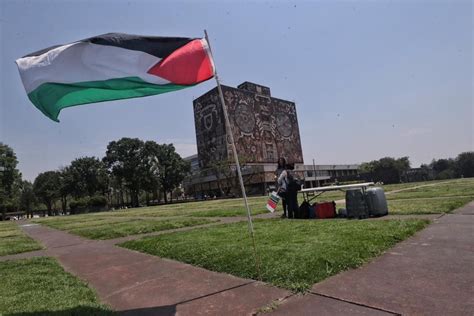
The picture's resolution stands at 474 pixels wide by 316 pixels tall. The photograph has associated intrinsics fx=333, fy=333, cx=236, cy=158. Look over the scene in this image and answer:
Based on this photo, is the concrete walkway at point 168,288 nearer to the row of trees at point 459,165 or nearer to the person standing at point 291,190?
the person standing at point 291,190

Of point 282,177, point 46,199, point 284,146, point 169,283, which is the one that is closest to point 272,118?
point 284,146

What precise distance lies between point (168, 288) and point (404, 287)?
9.10 feet

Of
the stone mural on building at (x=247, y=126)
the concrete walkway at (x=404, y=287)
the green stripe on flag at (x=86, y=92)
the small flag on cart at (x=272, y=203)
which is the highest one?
the stone mural on building at (x=247, y=126)

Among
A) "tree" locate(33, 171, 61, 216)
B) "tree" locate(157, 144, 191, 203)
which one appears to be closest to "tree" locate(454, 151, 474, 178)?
"tree" locate(157, 144, 191, 203)

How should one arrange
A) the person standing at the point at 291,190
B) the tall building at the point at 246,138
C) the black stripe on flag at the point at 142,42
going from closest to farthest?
the black stripe on flag at the point at 142,42
the person standing at the point at 291,190
the tall building at the point at 246,138

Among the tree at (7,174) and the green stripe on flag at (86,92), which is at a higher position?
the tree at (7,174)

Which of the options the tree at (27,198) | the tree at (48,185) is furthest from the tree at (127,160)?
the tree at (27,198)

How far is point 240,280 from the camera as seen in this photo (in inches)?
170

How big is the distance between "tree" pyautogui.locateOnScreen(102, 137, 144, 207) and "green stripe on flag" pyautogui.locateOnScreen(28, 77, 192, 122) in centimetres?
7229

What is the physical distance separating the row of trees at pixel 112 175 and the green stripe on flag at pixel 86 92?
2756 inches

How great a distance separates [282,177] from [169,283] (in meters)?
5.82

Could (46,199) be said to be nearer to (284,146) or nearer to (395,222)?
(284,146)

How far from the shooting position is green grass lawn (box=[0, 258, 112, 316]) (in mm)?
3699

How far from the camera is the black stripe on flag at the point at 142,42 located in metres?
4.80
